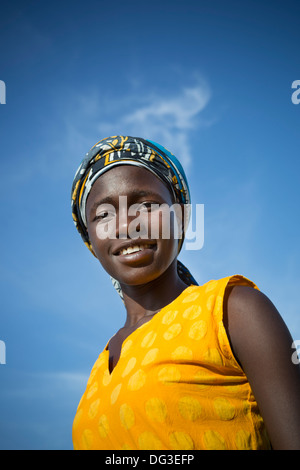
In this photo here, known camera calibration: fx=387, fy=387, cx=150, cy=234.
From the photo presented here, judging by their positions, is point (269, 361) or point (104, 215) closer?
point (269, 361)

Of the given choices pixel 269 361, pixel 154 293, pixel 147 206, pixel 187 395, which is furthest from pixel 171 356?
pixel 147 206

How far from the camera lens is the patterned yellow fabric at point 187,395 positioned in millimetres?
1695

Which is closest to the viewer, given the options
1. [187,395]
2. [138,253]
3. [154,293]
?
[187,395]

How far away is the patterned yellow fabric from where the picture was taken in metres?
1.70

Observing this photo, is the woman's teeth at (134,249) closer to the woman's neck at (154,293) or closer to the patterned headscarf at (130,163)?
the woman's neck at (154,293)

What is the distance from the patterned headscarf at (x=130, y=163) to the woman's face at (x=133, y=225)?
0.06 m

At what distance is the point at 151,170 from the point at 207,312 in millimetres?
1062

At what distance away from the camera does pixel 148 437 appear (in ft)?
A: 5.69

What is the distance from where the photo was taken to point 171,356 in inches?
71.9

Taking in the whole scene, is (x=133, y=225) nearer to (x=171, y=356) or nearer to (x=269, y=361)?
(x=171, y=356)

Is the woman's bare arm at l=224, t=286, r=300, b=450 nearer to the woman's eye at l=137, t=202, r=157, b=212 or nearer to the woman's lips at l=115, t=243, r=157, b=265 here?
the woman's lips at l=115, t=243, r=157, b=265

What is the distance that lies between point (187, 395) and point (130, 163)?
56.9 inches

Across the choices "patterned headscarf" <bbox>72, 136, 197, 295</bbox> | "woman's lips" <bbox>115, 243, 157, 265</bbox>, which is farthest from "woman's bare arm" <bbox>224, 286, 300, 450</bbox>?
"patterned headscarf" <bbox>72, 136, 197, 295</bbox>
